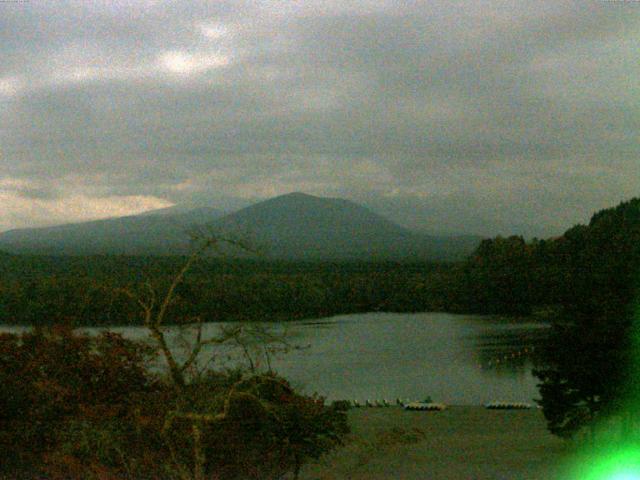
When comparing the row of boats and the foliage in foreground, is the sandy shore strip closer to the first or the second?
the foliage in foreground

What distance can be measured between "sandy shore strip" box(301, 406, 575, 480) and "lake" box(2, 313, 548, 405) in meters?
2.45

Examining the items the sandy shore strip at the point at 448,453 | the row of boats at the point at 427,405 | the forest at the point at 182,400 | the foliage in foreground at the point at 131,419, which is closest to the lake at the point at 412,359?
the row of boats at the point at 427,405

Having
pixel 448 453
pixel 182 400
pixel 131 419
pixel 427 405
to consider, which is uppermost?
pixel 182 400

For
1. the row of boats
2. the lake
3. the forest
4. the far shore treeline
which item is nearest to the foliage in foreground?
the forest

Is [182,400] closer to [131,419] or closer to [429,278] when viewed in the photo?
[131,419]

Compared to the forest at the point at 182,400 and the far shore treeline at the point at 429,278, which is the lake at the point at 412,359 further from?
the forest at the point at 182,400

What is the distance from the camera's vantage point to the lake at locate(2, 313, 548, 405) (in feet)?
48.4

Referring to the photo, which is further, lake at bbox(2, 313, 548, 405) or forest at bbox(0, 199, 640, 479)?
lake at bbox(2, 313, 548, 405)

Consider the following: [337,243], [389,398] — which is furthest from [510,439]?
[337,243]

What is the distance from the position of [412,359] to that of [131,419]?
16040 mm

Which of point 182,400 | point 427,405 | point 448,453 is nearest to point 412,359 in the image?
point 427,405

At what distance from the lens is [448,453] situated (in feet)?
22.6

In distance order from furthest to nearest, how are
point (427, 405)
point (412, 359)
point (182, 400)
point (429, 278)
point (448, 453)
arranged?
point (429, 278) < point (412, 359) < point (427, 405) < point (448, 453) < point (182, 400)

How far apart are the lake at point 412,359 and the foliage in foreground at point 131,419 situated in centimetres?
404
